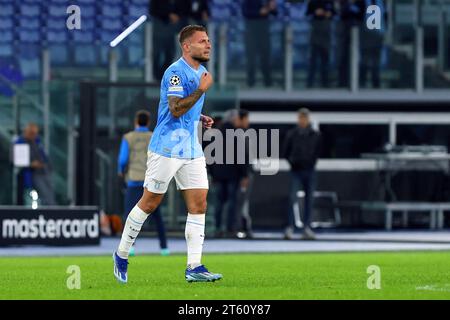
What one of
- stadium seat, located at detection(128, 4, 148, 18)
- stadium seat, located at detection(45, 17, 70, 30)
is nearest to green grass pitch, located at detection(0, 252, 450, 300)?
stadium seat, located at detection(128, 4, 148, 18)

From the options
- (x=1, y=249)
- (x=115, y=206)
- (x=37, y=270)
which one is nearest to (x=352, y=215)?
(x=115, y=206)

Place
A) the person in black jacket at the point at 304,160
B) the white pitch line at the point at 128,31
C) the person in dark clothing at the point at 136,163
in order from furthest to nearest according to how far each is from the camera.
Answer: the white pitch line at the point at 128,31 < the person in black jacket at the point at 304,160 < the person in dark clothing at the point at 136,163

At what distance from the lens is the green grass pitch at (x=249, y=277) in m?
11.2

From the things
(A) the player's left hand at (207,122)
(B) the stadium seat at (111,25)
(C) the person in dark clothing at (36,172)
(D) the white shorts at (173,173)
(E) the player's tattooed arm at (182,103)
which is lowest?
(C) the person in dark clothing at (36,172)

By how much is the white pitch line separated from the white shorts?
541 inches

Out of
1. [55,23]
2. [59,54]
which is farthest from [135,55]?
[55,23]

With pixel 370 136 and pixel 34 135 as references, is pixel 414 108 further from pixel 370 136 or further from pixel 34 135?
pixel 34 135

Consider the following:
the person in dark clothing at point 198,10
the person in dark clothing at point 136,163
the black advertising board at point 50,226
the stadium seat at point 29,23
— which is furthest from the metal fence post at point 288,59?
the person in dark clothing at point 136,163

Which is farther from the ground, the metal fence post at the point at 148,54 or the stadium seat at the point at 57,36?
the stadium seat at the point at 57,36

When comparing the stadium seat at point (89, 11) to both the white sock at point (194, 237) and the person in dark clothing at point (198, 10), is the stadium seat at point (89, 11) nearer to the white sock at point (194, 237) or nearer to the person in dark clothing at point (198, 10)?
the person in dark clothing at point (198, 10)

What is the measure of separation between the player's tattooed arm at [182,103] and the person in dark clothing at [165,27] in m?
15.8

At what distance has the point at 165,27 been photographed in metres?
27.9

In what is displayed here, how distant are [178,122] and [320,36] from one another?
17.2m

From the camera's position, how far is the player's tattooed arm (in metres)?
12.0
